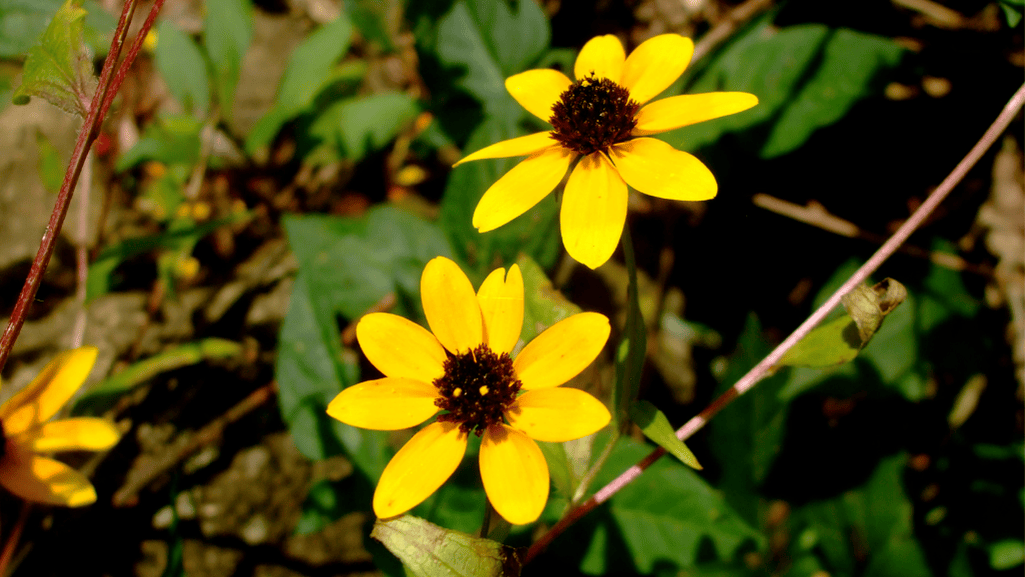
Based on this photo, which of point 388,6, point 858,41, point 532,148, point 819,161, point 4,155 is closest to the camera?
point 532,148

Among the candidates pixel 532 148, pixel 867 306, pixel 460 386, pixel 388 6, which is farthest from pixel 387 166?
pixel 867 306

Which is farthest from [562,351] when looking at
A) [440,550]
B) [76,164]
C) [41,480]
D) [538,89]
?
[41,480]

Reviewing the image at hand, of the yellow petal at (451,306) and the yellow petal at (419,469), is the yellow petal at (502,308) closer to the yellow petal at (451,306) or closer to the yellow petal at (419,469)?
the yellow petal at (451,306)

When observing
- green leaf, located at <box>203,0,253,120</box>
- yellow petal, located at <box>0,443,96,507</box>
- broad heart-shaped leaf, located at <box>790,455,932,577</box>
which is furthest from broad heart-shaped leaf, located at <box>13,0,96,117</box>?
broad heart-shaped leaf, located at <box>790,455,932,577</box>

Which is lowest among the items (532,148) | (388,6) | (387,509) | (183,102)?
(387,509)

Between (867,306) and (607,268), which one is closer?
(867,306)

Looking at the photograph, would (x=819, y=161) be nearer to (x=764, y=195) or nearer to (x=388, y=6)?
(x=764, y=195)

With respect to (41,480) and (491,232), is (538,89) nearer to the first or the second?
(491,232)

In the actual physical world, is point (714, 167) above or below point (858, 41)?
below
